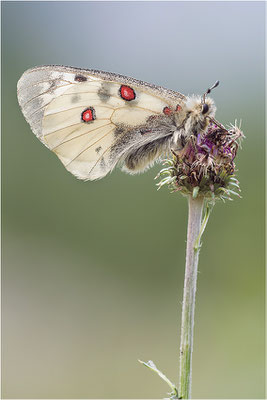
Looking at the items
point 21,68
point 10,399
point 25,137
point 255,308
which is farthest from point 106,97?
point 21,68

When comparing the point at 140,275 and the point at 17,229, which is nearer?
the point at 140,275

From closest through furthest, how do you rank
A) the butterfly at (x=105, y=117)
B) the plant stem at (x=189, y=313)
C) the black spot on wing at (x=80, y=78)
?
the plant stem at (x=189, y=313), the butterfly at (x=105, y=117), the black spot on wing at (x=80, y=78)

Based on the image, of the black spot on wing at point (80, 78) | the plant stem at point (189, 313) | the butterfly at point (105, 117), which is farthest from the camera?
the black spot on wing at point (80, 78)

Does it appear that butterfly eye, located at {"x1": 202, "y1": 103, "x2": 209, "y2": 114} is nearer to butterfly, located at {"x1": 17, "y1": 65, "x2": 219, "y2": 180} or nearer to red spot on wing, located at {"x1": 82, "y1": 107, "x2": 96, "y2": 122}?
butterfly, located at {"x1": 17, "y1": 65, "x2": 219, "y2": 180}

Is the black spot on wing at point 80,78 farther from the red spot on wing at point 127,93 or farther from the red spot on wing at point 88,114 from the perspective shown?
the red spot on wing at point 127,93

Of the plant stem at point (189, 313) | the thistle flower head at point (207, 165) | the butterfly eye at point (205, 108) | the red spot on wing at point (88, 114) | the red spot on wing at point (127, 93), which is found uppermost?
the red spot on wing at point (127, 93)

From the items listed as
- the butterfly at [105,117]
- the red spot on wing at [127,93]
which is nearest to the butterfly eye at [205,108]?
the butterfly at [105,117]

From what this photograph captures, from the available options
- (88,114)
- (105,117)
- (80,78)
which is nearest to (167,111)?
(105,117)

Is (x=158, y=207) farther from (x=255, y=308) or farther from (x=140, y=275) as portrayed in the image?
(x=255, y=308)
